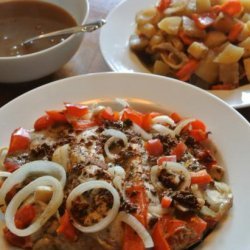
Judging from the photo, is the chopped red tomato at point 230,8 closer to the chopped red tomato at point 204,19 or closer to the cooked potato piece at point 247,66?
the chopped red tomato at point 204,19

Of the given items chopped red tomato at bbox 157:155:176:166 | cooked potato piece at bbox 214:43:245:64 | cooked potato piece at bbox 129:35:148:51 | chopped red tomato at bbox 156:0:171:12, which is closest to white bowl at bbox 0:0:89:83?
cooked potato piece at bbox 129:35:148:51

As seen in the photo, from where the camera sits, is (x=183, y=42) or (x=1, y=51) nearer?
(x=1, y=51)

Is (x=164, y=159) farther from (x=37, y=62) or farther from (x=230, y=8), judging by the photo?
(x=230, y=8)

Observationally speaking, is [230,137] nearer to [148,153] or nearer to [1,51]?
[148,153]

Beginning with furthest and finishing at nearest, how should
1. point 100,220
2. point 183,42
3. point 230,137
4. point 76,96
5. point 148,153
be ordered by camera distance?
1. point 183,42
2. point 76,96
3. point 230,137
4. point 148,153
5. point 100,220

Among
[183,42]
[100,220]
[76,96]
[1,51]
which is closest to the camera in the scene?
[100,220]

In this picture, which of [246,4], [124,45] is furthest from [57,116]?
[246,4]

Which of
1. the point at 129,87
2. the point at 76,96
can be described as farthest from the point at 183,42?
the point at 76,96
